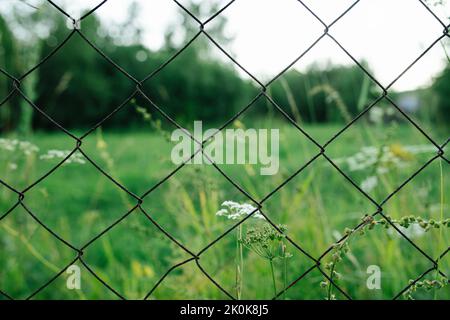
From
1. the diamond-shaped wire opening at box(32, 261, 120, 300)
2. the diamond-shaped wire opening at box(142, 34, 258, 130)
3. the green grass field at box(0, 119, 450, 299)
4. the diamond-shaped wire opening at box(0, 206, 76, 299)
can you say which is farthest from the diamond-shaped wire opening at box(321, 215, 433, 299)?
the diamond-shaped wire opening at box(142, 34, 258, 130)

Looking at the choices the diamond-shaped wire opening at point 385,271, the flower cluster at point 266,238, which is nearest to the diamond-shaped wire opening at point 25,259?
the diamond-shaped wire opening at point 385,271

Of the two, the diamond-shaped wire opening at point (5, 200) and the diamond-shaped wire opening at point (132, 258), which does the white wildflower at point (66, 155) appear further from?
the diamond-shaped wire opening at point (5, 200)

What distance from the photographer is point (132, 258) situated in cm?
251

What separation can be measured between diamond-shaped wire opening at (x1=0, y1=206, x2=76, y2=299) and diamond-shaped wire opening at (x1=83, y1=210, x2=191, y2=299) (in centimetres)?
16

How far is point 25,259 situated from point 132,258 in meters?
0.48

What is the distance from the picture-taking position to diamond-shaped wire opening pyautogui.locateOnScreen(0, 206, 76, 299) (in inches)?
79.5

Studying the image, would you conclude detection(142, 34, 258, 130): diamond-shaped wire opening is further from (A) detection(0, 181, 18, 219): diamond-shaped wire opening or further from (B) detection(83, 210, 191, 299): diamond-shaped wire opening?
(A) detection(0, 181, 18, 219): diamond-shaped wire opening

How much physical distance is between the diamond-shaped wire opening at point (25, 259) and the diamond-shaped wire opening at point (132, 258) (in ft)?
0.54

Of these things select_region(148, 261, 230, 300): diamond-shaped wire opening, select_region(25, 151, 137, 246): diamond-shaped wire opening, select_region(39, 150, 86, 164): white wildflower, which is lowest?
select_region(148, 261, 230, 300): diamond-shaped wire opening

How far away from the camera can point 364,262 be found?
2.12m

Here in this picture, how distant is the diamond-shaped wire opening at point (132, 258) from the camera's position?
1.69m

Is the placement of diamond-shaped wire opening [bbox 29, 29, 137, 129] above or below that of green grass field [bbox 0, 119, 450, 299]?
above

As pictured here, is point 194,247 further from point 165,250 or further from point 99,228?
point 99,228
